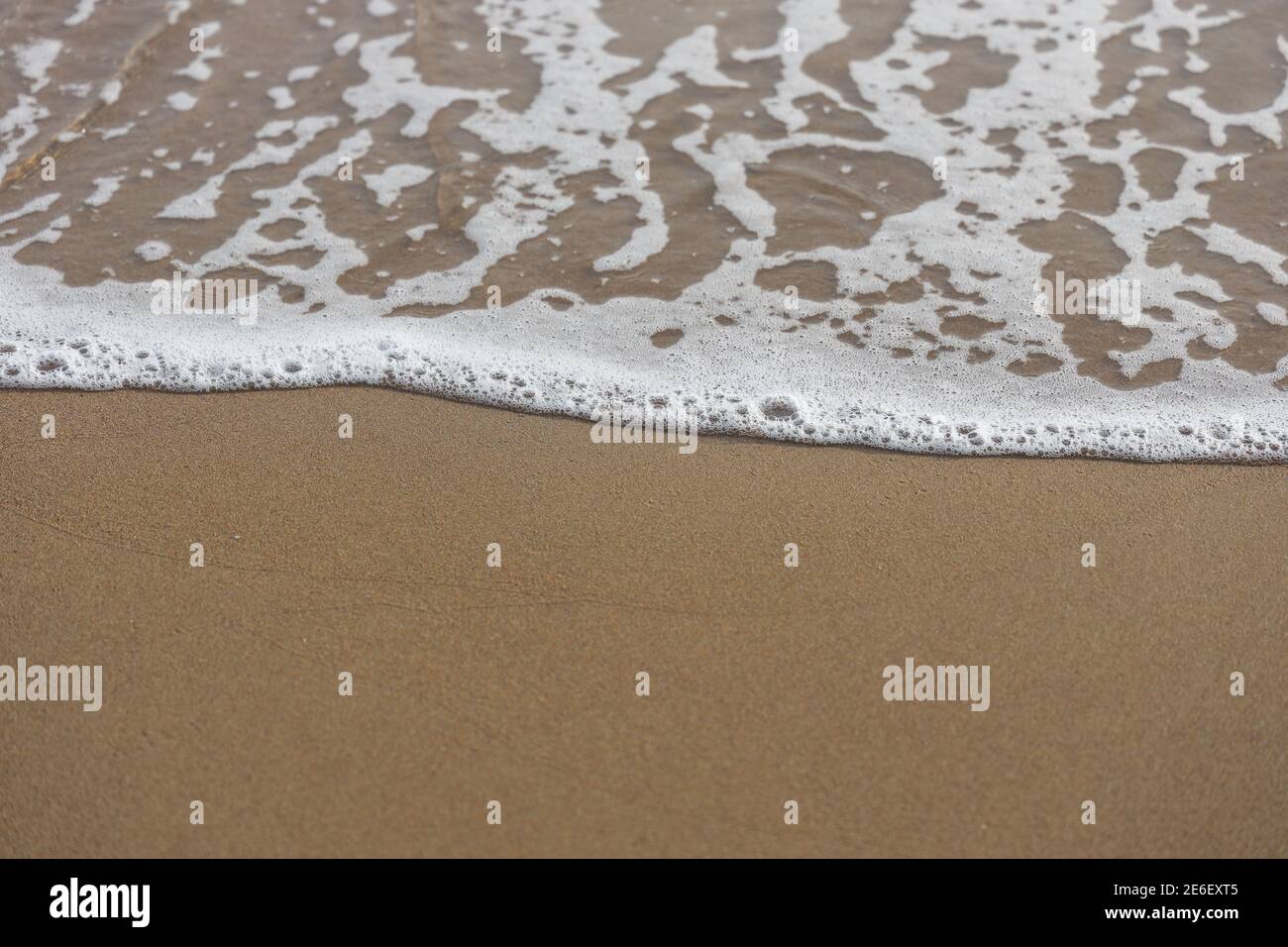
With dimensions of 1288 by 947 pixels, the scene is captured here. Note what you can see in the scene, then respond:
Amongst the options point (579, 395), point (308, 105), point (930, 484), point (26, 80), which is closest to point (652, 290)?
point (579, 395)

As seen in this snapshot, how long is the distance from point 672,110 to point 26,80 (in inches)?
139

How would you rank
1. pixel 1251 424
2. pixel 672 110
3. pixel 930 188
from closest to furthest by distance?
1. pixel 1251 424
2. pixel 930 188
3. pixel 672 110

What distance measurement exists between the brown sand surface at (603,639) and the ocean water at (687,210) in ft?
1.06

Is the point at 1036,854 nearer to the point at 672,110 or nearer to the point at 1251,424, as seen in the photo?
the point at 1251,424

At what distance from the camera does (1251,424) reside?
381 cm

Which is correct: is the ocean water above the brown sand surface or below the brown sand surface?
above

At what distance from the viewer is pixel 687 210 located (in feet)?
16.4

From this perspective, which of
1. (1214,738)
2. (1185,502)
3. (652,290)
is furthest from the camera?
(652,290)

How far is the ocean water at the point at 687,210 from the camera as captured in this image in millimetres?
4031

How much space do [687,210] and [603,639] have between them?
2554 millimetres

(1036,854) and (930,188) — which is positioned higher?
(930,188)

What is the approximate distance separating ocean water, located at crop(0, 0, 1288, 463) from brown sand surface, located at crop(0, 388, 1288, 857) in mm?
324

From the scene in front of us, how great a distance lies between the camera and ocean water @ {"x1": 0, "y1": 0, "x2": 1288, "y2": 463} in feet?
13.2
